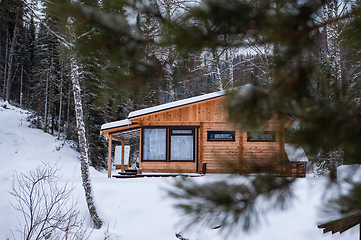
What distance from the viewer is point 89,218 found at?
852 cm

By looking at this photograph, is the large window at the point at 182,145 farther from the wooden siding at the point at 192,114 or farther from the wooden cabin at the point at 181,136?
the wooden siding at the point at 192,114

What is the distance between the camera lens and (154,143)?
Result: 41.8 ft

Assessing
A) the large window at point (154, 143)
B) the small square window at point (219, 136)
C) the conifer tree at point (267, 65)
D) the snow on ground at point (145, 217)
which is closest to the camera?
the conifer tree at point (267, 65)

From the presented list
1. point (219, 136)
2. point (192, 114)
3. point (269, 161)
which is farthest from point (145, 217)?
point (269, 161)

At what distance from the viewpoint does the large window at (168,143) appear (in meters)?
12.6

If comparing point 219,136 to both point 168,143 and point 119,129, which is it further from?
point 119,129

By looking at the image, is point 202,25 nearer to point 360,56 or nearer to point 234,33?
point 234,33

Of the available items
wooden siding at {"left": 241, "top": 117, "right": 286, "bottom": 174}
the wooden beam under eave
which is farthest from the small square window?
wooden siding at {"left": 241, "top": 117, "right": 286, "bottom": 174}

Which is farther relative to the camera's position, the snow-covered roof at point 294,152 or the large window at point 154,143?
the large window at point 154,143

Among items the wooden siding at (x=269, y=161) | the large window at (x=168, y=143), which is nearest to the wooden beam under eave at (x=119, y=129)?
the large window at (x=168, y=143)

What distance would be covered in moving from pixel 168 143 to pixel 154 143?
0.63m

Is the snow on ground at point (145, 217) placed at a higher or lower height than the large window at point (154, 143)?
lower

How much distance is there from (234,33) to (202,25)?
0.62 feet

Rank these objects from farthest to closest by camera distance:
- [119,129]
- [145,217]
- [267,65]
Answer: [119,129], [145,217], [267,65]
